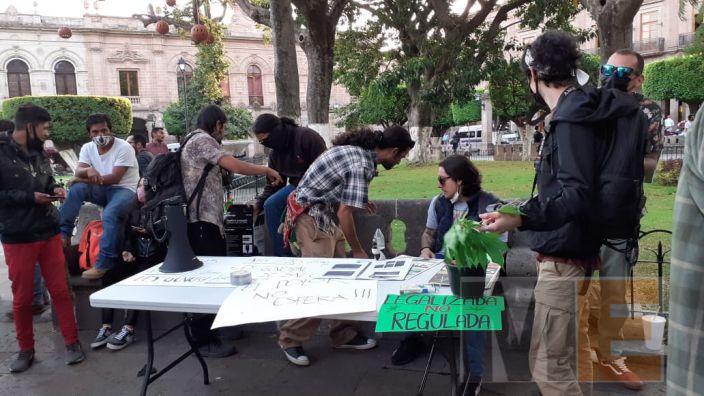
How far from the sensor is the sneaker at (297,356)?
3.93 metres

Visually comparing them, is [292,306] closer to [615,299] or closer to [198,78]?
[615,299]

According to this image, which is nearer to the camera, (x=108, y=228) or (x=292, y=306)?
(x=292, y=306)

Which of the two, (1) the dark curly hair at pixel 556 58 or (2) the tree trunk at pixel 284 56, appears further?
(2) the tree trunk at pixel 284 56

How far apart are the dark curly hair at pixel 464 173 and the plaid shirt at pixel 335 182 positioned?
20.7 inches

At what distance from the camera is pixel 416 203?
4.62 m

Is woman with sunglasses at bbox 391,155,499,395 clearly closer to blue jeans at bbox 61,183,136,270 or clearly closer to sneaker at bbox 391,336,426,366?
sneaker at bbox 391,336,426,366

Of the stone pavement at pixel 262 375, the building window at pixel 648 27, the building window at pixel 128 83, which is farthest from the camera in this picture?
the building window at pixel 128 83

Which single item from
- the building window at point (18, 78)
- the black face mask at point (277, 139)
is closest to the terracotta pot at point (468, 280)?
the black face mask at point (277, 139)

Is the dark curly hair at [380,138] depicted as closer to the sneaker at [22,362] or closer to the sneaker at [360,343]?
the sneaker at [360,343]

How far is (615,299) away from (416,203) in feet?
5.96

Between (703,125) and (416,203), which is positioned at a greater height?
(703,125)

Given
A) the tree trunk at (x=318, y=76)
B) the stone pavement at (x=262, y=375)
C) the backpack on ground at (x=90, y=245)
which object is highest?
the tree trunk at (x=318, y=76)

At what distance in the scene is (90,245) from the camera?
15.8 ft

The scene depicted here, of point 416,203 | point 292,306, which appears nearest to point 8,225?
point 292,306
